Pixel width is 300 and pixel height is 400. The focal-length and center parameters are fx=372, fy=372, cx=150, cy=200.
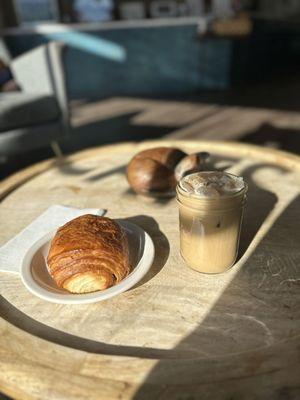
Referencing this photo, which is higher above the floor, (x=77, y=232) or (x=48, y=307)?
(x=77, y=232)

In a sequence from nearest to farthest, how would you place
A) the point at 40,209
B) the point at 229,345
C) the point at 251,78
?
the point at 229,345 < the point at 40,209 < the point at 251,78

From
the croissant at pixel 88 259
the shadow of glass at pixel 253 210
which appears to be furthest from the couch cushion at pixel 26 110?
the croissant at pixel 88 259

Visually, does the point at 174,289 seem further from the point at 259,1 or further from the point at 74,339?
the point at 259,1

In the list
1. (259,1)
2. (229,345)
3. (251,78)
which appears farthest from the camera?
(259,1)

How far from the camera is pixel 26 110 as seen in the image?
2.07 meters

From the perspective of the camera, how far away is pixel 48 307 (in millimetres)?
614

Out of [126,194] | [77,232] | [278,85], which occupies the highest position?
[77,232]

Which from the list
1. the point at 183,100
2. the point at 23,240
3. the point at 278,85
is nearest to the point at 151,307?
the point at 23,240

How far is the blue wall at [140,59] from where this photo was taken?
4.41 m

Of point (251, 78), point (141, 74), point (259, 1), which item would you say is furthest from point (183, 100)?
point (259, 1)

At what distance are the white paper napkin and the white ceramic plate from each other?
0.05 meters

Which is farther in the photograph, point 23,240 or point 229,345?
point 23,240

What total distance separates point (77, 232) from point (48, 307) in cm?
13

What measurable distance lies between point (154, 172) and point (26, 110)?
1.42m
